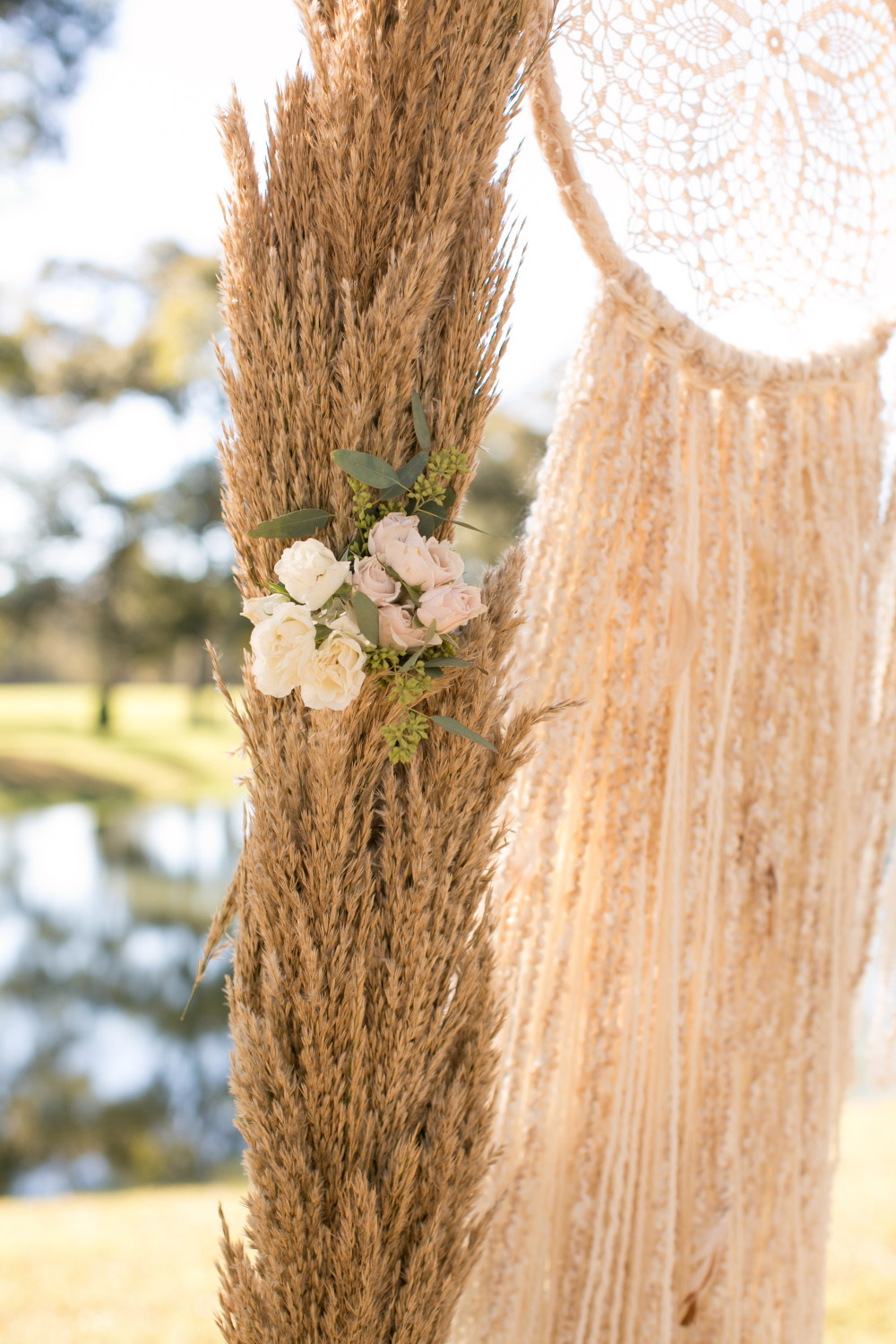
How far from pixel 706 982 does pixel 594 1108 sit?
0.22m

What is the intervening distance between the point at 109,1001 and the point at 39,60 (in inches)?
193

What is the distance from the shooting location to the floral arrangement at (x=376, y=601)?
26.8 inches

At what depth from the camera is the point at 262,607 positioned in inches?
27.8

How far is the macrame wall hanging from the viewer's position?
97cm

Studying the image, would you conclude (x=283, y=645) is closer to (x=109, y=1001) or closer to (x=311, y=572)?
(x=311, y=572)

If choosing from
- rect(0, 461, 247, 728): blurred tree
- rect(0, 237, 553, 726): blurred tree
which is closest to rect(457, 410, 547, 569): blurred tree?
rect(0, 237, 553, 726): blurred tree

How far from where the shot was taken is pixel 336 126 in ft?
2.33

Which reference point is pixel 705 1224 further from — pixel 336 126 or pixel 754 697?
pixel 336 126

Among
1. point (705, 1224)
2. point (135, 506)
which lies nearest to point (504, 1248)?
point (705, 1224)

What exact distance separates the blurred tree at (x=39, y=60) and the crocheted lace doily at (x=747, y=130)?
1.95m

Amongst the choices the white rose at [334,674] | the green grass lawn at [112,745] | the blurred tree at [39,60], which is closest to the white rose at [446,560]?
the white rose at [334,674]

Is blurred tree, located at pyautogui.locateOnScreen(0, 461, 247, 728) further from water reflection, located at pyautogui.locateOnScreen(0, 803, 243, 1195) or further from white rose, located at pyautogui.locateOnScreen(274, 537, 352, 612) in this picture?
white rose, located at pyautogui.locateOnScreen(274, 537, 352, 612)

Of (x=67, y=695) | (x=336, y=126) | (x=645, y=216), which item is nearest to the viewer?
(x=336, y=126)

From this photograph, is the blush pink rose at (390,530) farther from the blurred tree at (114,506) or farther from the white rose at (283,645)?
the blurred tree at (114,506)
